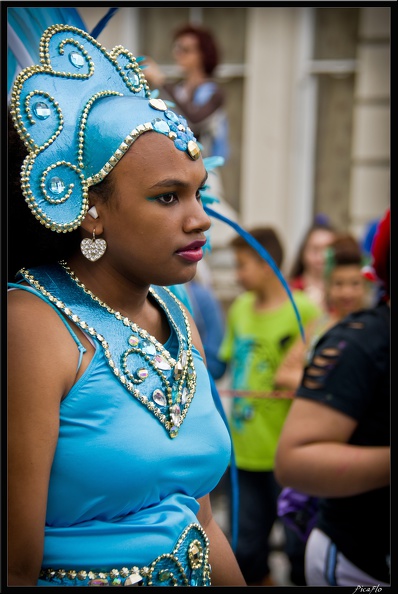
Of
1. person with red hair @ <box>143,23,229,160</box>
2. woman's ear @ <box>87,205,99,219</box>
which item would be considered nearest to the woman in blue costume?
woman's ear @ <box>87,205,99,219</box>

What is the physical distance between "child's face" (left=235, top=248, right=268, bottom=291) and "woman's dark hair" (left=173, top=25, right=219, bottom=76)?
7.45 ft

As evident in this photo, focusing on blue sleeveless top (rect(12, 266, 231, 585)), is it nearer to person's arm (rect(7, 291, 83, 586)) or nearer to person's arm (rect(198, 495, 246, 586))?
person's arm (rect(7, 291, 83, 586))

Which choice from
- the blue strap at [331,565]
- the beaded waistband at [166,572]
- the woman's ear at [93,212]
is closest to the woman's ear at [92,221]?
the woman's ear at [93,212]

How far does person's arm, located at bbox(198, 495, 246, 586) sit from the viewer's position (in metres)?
2.07

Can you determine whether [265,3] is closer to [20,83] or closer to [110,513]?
[20,83]

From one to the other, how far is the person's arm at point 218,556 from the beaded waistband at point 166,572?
78mm

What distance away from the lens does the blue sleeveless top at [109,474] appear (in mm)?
1748

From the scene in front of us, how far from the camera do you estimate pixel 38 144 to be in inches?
72.0

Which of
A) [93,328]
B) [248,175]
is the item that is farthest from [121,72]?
[248,175]

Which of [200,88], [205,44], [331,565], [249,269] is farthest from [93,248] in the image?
[200,88]

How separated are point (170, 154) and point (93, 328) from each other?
41cm

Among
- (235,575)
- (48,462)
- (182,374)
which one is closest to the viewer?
(48,462)

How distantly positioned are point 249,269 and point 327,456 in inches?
100

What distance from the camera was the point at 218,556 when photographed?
2084 millimetres
